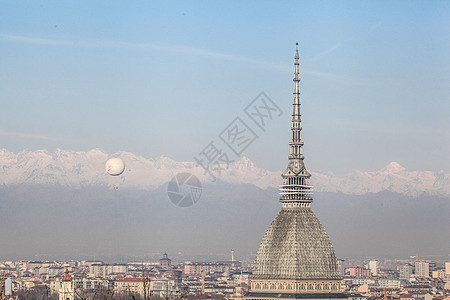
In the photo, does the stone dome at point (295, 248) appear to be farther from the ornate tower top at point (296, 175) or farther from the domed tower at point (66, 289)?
the domed tower at point (66, 289)

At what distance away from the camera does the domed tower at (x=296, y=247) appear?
12194cm

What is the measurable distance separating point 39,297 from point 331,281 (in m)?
25.8

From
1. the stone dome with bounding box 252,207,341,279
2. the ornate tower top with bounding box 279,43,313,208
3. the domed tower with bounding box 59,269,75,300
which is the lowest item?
the domed tower with bounding box 59,269,75,300

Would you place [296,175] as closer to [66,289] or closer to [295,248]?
[295,248]

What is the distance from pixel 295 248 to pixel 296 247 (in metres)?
0.11

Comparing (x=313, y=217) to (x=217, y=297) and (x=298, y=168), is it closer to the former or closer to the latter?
(x=298, y=168)

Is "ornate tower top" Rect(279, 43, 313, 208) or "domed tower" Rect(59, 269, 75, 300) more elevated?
"ornate tower top" Rect(279, 43, 313, 208)

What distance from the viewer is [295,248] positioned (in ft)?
400

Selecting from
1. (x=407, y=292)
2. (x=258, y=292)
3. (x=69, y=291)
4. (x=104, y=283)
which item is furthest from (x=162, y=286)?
(x=69, y=291)

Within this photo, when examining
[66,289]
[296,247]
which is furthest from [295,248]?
[66,289]

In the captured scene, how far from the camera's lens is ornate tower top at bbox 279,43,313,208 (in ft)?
402

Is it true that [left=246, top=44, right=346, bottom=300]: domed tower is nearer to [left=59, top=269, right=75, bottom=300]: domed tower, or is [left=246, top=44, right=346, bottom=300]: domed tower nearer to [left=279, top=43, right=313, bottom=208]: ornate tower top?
[left=279, top=43, right=313, bottom=208]: ornate tower top

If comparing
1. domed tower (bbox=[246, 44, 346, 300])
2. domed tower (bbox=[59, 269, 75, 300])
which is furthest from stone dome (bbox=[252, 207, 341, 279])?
domed tower (bbox=[59, 269, 75, 300])

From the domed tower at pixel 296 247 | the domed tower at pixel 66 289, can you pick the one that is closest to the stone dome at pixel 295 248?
the domed tower at pixel 296 247
